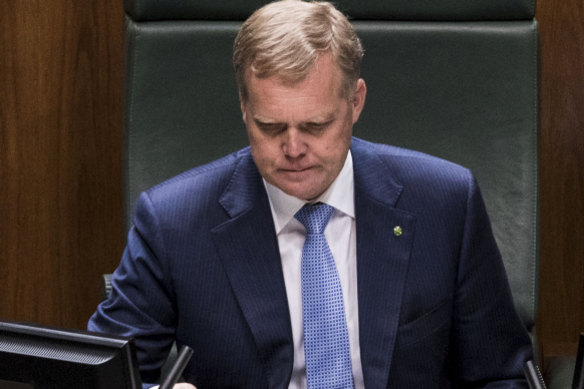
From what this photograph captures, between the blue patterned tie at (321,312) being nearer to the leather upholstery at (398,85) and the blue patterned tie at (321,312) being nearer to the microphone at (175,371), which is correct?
the leather upholstery at (398,85)

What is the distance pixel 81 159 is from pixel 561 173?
2.91ft

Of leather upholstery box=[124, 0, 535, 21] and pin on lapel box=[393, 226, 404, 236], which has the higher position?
leather upholstery box=[124, 0, 535, 21]

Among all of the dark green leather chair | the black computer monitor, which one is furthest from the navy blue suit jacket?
the black computer monitor

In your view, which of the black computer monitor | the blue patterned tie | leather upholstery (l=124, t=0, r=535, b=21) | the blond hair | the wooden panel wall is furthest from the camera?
the wooden panel wall

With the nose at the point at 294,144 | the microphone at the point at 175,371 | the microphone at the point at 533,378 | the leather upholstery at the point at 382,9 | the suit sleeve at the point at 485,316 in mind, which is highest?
the leather upholstery at the point at 382,9

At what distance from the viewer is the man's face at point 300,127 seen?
114 cm

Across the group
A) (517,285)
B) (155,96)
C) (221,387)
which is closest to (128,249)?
(221,387)

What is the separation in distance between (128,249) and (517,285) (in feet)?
1.95

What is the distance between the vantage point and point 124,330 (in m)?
1.25

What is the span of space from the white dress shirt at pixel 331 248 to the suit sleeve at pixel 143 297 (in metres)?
0.16

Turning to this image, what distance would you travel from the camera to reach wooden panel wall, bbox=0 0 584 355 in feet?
5.62

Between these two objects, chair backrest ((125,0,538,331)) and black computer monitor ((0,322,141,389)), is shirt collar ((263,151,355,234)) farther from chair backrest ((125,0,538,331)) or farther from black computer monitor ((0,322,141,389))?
black computer monitor ((0,322,141,389))

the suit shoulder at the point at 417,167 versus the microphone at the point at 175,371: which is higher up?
the suit shoulder at the point at 417,167

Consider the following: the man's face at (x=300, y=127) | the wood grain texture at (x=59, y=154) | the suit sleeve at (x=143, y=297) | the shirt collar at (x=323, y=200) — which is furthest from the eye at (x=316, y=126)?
the wood grain texture at (x=59, y=154)
